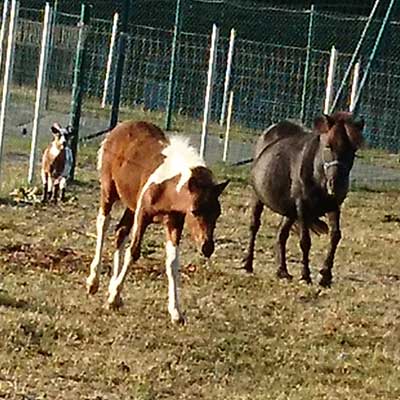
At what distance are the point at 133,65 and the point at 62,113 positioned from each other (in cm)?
162

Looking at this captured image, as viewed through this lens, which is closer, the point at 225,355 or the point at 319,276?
the point at 225,355

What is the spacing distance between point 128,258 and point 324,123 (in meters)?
2.49

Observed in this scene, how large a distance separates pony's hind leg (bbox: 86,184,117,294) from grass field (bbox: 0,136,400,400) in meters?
0.11

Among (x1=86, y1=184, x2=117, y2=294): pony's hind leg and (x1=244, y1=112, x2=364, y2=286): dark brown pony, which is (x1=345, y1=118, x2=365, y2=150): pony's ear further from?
(x1=86, y1=184, x2=117, y2=294): pony's hind leg

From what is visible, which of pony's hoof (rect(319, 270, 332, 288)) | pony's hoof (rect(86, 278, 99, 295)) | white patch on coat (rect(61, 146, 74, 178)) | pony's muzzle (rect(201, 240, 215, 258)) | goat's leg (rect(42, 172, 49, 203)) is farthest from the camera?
white patch on coat (rect(61, 146, 74, 178))

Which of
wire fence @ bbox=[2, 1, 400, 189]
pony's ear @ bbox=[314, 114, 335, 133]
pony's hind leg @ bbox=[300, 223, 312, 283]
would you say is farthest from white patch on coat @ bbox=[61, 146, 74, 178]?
wire fence @ bbox=[2, 1, 400, 189]

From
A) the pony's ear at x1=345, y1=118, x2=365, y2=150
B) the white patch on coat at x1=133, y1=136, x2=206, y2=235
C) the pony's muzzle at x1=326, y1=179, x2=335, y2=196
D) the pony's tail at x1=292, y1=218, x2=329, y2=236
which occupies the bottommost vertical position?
→ the pony's tail at x1=292, y1=218, x2=329, y2=236

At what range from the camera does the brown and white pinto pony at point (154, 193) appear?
9070 millimetres

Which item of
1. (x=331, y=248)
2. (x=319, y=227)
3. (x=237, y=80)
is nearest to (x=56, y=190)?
(x=319, y=227)

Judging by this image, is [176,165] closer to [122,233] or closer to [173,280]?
[173,280]

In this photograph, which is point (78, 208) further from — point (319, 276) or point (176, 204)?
point (176, 204)

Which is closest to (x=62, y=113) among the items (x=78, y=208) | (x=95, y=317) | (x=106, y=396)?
(x=78, y=208)

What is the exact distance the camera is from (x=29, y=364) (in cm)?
801

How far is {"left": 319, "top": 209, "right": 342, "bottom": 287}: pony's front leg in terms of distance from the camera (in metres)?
11.7
